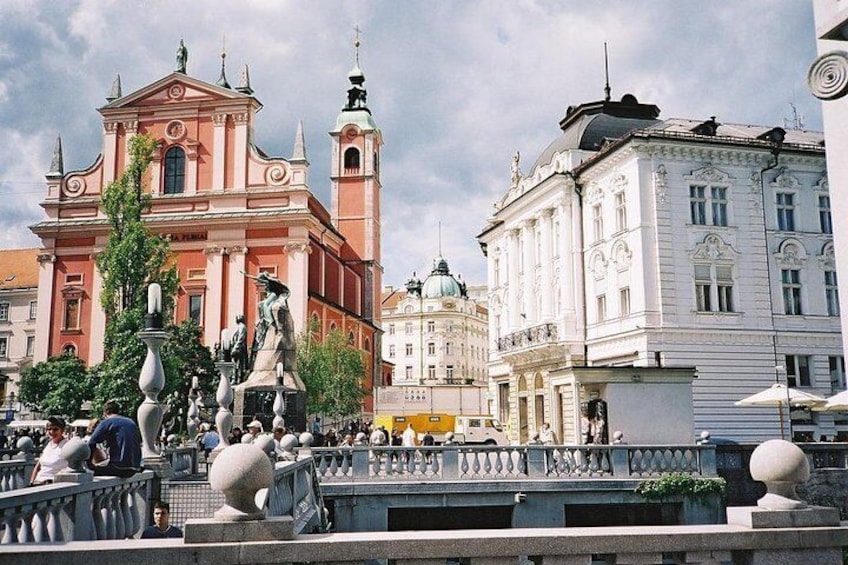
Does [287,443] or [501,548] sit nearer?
[501,548]

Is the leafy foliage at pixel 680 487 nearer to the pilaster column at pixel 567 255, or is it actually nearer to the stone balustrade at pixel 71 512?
the stone balustrade at pixel 71 512

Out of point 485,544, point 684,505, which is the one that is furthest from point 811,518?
point 684,505

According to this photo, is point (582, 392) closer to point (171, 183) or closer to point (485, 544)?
point (485, 544)

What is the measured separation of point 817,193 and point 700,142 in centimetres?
599

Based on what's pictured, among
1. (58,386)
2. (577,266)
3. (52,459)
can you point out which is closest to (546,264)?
(577,266)

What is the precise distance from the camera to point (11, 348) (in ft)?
219

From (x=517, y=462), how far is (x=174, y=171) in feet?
127

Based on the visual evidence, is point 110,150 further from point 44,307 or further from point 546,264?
point 546,264

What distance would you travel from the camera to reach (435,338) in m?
118

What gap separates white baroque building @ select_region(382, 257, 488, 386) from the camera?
117m

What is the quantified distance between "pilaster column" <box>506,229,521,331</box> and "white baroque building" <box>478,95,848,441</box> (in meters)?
6.88

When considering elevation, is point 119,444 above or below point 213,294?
below

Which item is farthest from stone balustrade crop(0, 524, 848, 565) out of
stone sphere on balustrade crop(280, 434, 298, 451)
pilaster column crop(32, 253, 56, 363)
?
pilaster column crop(32, 253, 56, 363)

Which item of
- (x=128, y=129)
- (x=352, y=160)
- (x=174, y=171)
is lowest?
(x=174, y=171)
